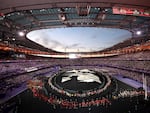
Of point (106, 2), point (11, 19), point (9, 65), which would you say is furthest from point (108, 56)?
point (11, 19)

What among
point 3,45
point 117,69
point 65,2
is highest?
point 65,2

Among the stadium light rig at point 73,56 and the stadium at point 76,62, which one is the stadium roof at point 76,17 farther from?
the stadium light rig at point 73,56

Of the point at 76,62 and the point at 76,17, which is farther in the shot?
the point at 76,17

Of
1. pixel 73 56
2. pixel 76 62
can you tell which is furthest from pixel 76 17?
pixel 76 62

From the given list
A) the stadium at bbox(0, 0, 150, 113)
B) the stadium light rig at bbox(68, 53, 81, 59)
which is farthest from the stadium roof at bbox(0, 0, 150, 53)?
the stadium light rig at bbox(68, 53, 81, 59)

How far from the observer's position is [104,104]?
2945mm

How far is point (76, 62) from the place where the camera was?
327 centimetres

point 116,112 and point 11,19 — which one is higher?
point 11,19

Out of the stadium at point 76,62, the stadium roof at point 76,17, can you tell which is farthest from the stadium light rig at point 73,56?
the stadium roof at point 76,17

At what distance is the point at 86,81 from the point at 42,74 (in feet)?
2.65

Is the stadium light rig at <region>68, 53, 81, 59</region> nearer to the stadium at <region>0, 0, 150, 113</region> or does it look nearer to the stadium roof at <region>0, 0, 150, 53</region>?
the stadium at <region>0, 0, 150, 113</region>

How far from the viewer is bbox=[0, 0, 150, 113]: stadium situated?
2959 mm

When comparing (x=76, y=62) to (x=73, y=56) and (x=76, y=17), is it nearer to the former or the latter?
(x=73, y=56)

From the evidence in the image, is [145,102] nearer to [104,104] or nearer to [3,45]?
[104,104]
